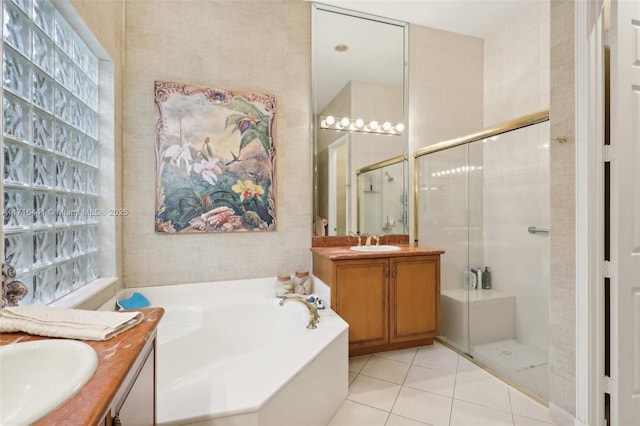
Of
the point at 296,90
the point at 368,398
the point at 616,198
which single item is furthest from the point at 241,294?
the point at 616,198

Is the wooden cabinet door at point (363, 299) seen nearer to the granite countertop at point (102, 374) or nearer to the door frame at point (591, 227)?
the door frame at point (591, 227)

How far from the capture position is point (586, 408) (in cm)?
149

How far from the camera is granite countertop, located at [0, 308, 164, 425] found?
497mm

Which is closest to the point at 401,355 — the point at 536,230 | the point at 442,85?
the point at 536,230

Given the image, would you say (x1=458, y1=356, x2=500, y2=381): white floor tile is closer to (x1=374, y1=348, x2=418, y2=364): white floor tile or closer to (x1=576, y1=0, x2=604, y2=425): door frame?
Answer: (x1=374, y1=348, x2=418, y2=364): white floor tile

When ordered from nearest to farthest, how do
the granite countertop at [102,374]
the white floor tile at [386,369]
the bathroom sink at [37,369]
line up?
1. the granite countertop at [102,374]
2. the bathroom sink at [37,369]
3. the white floor tile at [386,369]

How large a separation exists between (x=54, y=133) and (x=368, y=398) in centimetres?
222

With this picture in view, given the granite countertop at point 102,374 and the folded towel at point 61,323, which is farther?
the folded towel at point 61,323

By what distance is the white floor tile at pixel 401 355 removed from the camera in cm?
237

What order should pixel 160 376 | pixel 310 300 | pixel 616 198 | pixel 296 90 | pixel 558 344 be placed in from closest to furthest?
pixel 616 198 < pixel 558 344 < pixel 160 376 < pixel 310 300 < pixel 296 90

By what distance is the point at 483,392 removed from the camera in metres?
1.96

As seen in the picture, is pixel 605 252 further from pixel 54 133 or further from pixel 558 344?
pixel 54 133

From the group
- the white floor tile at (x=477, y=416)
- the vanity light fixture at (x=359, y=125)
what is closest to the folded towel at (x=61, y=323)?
the white floor tile at (x=477, y=416)

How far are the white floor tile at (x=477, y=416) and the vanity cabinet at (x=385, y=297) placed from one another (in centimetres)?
65
